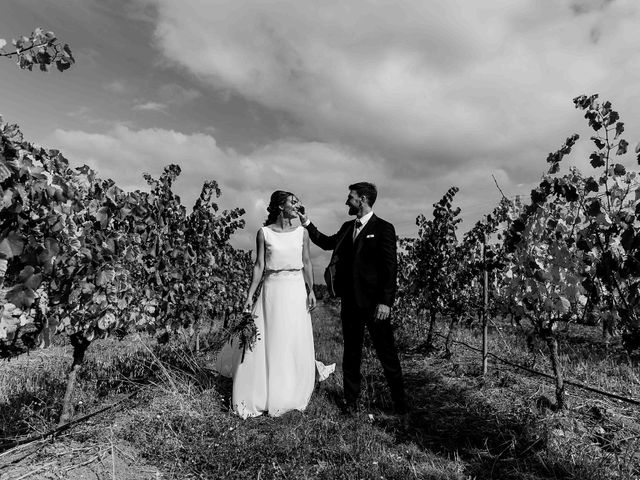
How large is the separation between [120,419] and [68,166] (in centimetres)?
229

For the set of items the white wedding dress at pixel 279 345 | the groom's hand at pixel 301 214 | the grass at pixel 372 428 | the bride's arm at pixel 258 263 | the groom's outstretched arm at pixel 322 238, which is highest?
the groom's hand at pixel 301 214

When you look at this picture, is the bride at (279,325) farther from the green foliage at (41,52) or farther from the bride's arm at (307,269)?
the green foliage at (41,52)

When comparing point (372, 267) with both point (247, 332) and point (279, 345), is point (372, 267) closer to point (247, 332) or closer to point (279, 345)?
point (279, 345)

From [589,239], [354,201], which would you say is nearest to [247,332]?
[354,201]

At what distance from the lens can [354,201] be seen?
4730 mm

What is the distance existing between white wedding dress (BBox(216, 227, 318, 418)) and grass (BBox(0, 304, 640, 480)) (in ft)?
0.57

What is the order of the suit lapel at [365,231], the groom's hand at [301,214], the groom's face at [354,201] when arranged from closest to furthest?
the suit lapel at [365,231], the groom's face at [354,201], the groom's hand at [301,214]

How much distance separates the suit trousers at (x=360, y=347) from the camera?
4.54m

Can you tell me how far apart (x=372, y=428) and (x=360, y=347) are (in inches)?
33.0

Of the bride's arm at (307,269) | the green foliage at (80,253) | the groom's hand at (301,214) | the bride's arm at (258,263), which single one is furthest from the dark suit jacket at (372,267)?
the green foliage at (80,253)

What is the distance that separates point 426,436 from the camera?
4082 millimetres

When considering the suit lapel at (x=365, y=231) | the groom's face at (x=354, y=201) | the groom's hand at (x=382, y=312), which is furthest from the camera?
the groom's face at (x=354, y=201)

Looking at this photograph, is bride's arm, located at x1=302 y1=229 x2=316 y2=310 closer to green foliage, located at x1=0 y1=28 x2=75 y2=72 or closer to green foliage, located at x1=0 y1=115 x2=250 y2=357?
green foliage, located at x1=0 y1=115 x2=250 y2=357

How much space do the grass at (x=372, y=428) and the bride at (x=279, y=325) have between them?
0.20m
